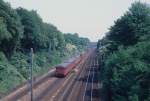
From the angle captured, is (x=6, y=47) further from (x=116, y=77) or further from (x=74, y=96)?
(x=116, y=77)

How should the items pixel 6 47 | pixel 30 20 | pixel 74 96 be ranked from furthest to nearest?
pixel 30 20, pixel 6 47, pixel 74 96

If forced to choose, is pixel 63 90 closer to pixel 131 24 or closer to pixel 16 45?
pixel 131 24

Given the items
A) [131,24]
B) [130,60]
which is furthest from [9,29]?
[130,60]

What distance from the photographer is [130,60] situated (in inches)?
1473

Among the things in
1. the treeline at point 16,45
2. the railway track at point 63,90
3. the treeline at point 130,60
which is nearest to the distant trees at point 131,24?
the treeline at point 130,60

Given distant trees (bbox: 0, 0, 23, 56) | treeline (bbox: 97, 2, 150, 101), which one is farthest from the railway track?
distant trees (bbox: 0, 0, 23, 56)

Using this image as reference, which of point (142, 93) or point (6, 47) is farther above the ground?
point (6, 47)

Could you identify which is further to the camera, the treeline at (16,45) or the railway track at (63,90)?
the treeline at (16,45)

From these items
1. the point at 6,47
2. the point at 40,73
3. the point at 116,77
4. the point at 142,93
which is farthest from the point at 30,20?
the point at 142,93

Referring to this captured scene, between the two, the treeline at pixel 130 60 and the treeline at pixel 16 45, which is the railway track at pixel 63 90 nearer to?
the treeline at pixel 16 45

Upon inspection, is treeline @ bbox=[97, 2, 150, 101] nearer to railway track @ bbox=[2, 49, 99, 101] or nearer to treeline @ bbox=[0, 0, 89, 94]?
railway track @ bbox=[2, 49, 99, 101]

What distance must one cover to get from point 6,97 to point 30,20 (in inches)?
1514

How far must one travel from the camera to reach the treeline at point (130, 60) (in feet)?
95.3

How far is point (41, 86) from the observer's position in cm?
5812
